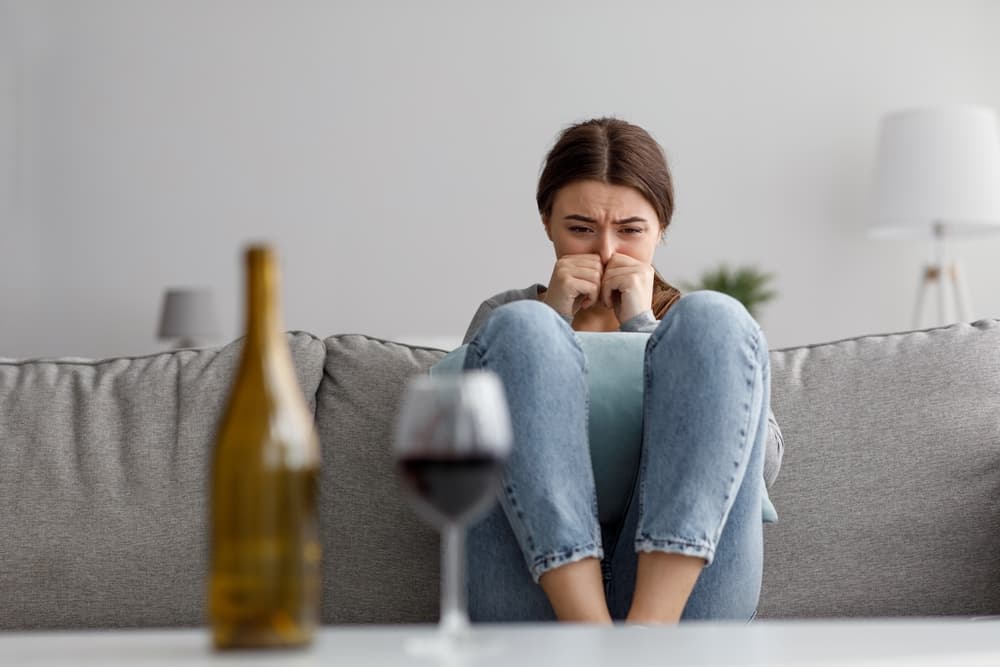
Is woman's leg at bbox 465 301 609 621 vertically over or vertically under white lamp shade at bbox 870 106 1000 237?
under

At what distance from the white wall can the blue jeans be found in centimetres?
327

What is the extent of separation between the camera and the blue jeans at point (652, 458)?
4.16ft

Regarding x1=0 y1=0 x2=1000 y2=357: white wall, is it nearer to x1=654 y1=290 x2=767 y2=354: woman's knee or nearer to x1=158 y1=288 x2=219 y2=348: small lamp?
x1=158 y1=288 x2=219 y2=348: small lamp

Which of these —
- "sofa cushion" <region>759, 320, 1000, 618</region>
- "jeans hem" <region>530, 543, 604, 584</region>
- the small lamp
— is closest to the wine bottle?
"jeans hem" <region>530, 543, 604, 584</region>

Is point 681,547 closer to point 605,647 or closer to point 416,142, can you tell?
point 605,647

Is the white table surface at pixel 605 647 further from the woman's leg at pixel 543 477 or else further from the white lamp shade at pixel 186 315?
the white lamp shade at pixel 186 315

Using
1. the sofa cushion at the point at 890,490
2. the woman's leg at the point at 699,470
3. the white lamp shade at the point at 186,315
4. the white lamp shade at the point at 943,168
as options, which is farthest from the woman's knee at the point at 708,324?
the white lamp shade at the point at 186,315

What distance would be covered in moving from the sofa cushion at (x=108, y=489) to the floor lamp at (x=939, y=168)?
279cm

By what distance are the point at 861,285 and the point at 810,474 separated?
122 inches

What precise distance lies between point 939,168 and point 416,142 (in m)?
2.02

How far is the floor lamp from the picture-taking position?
3.99 metres

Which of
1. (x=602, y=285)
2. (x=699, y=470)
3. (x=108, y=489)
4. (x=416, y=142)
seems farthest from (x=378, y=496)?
(x=416, y=142)

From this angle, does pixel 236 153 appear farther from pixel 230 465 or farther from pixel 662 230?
pixel 230 465

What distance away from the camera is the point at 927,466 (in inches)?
70.0
